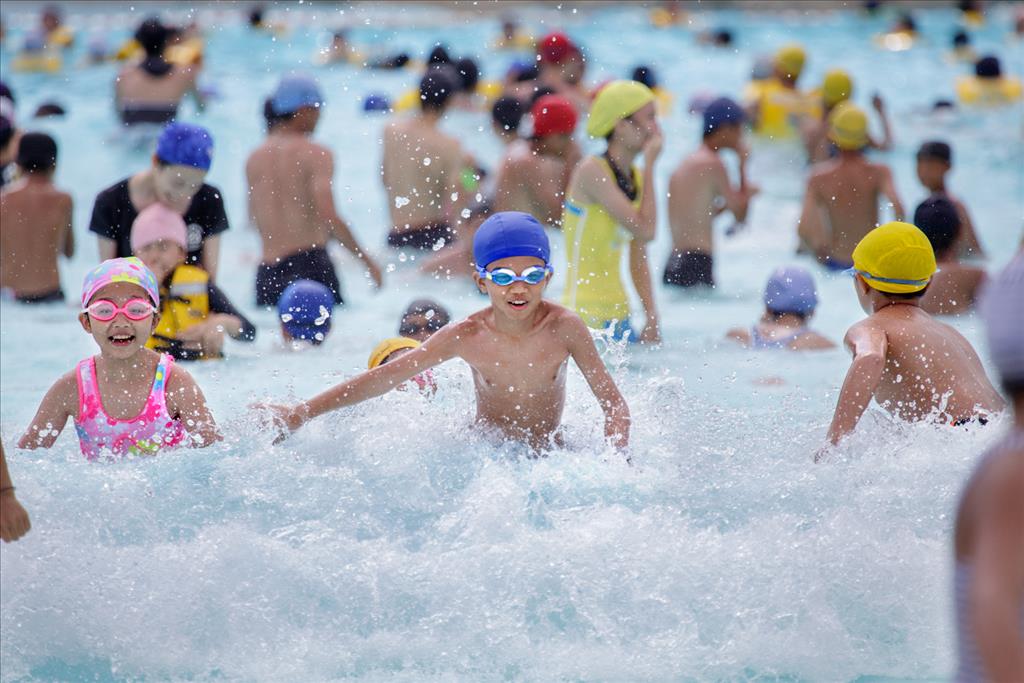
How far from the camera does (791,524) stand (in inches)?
191

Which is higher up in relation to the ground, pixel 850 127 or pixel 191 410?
pixel 850 127

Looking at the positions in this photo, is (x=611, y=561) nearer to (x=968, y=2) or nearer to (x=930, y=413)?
(x=930, y=413)

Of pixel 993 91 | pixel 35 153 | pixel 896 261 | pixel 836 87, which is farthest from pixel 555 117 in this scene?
pixel 993 91

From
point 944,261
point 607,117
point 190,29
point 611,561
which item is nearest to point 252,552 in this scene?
point 611,561

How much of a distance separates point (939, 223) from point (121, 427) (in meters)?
4.92

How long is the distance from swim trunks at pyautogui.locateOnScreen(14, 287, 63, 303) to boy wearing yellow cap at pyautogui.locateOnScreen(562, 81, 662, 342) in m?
3.55

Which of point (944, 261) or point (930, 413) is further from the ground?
point (944, 261)

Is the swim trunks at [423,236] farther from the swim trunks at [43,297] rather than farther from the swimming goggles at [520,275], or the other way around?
the swimming goggles at [520,275]

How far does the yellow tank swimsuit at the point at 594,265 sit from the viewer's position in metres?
7.50

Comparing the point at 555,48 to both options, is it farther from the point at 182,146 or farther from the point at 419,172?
the point at 182,146

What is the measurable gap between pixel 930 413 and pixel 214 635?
2.71 m

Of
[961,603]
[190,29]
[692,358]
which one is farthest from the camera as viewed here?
[190,29]

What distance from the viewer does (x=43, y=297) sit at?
910 cm

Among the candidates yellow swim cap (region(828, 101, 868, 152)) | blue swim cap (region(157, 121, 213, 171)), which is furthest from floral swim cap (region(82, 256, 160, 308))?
yellow swim cap (region(828, 101, 868, 152))
